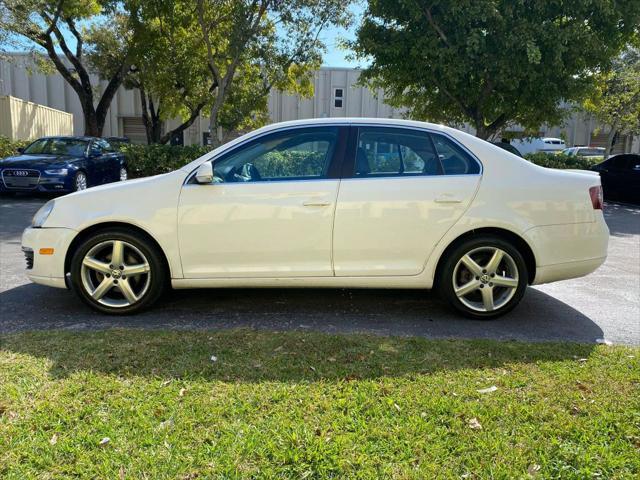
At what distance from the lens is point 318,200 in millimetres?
3980

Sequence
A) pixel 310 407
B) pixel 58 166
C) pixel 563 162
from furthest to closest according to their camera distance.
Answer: pixel 563 162 → pixel 58 166 → pixel 310 407

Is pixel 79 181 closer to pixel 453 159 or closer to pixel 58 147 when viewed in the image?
pixel 58 147

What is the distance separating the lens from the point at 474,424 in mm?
2584

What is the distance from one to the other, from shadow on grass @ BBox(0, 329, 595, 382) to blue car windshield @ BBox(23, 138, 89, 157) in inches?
392

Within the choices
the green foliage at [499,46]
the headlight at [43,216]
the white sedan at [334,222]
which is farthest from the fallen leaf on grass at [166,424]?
the green foliage at [499,46]

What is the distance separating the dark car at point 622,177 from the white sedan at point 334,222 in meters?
11.7

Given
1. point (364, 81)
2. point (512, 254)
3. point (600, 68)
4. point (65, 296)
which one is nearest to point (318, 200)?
point (512, 254)

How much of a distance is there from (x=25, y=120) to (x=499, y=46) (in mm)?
19990

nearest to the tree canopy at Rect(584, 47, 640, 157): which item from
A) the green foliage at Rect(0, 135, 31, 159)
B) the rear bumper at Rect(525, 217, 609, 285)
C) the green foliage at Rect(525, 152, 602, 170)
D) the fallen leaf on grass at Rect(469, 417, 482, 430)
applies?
the green foliage at Rect(525, 152, 602, 170)

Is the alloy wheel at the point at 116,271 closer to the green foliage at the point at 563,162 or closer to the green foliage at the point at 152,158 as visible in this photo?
the green foliage at the point at 152,158

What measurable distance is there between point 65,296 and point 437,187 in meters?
3.55

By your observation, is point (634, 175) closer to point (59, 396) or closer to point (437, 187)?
point (437, 187)

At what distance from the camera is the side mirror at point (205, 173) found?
393 centimetres

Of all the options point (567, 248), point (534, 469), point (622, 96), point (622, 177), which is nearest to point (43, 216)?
point (534, 469)
